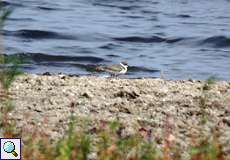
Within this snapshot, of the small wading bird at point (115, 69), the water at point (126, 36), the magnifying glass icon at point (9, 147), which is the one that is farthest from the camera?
the water at point (126, 36)

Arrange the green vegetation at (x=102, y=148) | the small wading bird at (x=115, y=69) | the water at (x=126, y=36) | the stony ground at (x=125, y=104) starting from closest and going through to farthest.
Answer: the green vegetation at (x=102, y=148) → the stony ground at (x=125, y=104) → the small wading bird at (x=115, y=69) → the water at (x=126, y=36)

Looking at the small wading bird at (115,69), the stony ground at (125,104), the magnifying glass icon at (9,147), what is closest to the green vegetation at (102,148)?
the magnifying glass icon at (9,147)

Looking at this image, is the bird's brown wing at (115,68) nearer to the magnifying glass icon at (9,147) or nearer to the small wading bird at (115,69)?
the small wading bird at (115,69)

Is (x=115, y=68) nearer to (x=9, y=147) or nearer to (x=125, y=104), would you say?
(x=125, y=104)

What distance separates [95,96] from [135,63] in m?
5.72

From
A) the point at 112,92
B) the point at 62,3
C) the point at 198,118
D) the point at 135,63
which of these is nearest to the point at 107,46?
the point at 135,63

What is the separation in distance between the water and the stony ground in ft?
11.3

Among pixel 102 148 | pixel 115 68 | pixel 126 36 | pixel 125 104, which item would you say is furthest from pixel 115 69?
pixel 102 148

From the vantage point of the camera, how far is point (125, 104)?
6688 millimetres

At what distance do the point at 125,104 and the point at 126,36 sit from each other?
911cm

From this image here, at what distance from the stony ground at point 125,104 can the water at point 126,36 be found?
345cm

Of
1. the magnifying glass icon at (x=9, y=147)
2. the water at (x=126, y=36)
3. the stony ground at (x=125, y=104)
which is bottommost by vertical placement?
the water at (x=126, y=36)

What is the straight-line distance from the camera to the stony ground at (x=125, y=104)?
5.88 m

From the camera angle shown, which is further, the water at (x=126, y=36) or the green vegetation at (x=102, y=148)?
the water at (x=126, y=36)
